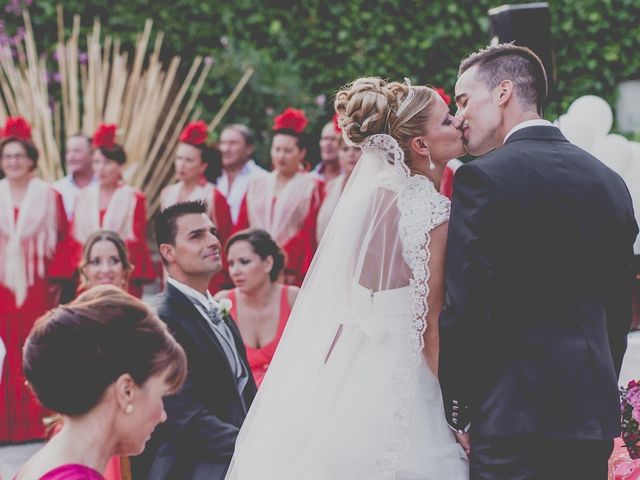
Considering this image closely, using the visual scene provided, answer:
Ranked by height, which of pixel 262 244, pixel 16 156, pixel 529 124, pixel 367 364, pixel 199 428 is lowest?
pixel 199 428

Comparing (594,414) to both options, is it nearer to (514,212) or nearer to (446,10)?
(514,212)

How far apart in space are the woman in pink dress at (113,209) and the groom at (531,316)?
4773 mm

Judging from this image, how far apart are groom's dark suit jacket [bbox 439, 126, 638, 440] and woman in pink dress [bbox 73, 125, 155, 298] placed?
4.78 meters

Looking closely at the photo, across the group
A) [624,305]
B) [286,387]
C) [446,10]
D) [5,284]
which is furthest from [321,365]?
[446,10]

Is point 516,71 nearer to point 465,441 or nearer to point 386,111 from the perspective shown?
point 386,111

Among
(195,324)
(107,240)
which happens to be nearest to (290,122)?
(107,240)

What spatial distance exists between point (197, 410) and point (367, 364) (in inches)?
38.2

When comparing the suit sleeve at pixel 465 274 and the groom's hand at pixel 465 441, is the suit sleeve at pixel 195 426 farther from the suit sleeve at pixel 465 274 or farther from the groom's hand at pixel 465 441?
the suit sleeve at pixel 465 274

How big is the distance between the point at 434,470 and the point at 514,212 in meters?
0.74

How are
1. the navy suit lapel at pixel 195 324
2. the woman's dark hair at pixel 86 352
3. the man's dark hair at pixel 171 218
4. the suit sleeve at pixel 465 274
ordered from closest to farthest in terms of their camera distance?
1. the woman's dark hair at pixel 86 352
2. the suit sleeve at pixel 465 274
3. the navy suit lapel at pixel 195 324
4. the man's dark hair at pixel 171 218

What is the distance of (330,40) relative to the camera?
394 inches

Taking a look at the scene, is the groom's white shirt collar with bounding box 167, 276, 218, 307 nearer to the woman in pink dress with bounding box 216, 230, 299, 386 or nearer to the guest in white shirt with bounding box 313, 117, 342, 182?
the woman in pink dress with bounding box 216, 230, 299, 386

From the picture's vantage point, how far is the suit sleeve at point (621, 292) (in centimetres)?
286

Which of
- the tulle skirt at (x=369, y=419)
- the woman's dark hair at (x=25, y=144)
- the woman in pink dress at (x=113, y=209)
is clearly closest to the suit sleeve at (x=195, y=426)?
the tulle skirt at (x=369, y=419)
